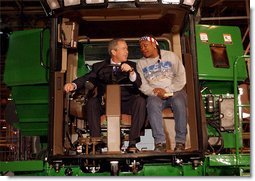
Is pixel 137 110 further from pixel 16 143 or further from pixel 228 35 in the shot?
pixel 16 143

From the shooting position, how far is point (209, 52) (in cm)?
661

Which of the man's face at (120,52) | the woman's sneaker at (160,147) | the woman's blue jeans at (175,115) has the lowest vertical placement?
the woman's sneaker at (160,147)

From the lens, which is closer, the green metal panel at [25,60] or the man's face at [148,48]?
the man's face at [148,48]

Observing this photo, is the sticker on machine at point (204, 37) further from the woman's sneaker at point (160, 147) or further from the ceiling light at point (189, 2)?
the woman's sneaker at point (160, 147)

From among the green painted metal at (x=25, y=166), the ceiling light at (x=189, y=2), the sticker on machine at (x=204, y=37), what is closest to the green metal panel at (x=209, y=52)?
the sticker on machine at (x=204, y=37)

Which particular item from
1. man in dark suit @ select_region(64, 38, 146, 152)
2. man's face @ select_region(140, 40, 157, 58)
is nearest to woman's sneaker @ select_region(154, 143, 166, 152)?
man in dark suit @ select_region(64, 38, 146, 152)

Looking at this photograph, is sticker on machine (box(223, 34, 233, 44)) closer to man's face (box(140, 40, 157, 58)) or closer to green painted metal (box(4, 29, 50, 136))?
man's face (box(140, 40, 157, 58))

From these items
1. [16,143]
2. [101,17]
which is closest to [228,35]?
[101,17]

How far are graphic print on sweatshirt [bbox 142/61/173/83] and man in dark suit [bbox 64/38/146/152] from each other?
0.14 meters

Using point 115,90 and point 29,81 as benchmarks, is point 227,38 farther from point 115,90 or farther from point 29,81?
point 29,81

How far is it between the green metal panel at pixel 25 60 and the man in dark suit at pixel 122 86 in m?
1.18

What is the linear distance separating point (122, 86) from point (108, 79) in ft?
0.78

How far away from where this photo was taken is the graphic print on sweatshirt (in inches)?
207

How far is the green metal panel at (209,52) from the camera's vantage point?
255 inches
